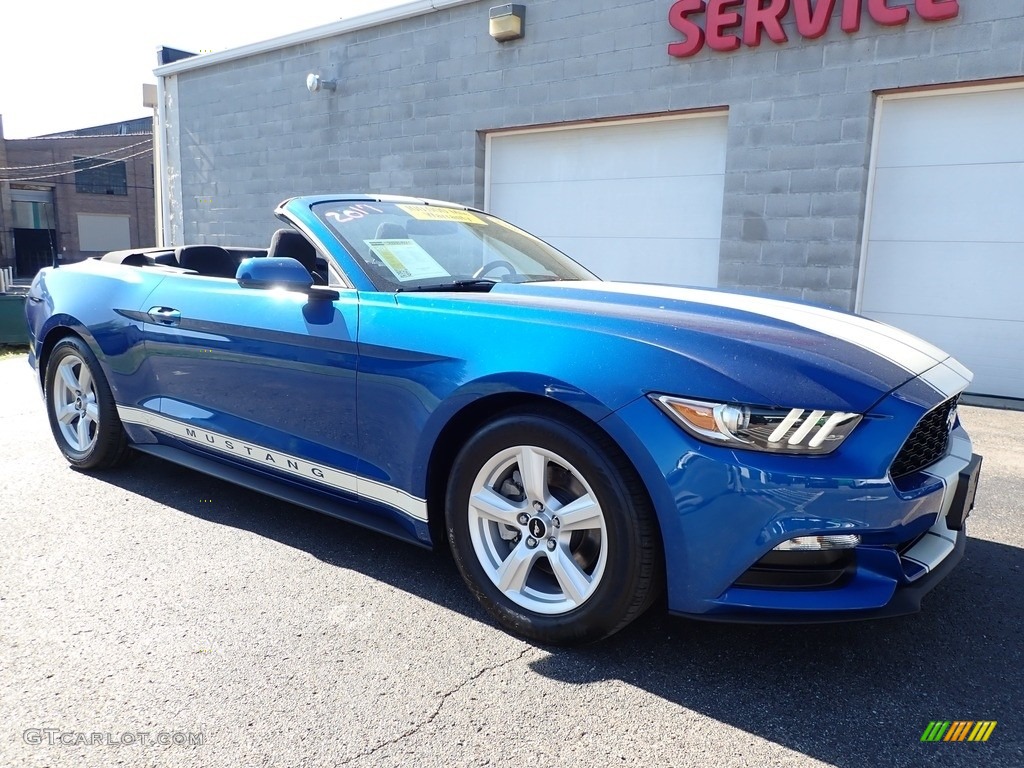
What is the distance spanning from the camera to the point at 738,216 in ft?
27.3

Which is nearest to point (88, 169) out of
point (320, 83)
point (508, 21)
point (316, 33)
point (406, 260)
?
point (316, 33)

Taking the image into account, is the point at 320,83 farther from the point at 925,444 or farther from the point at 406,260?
the point at 925,444

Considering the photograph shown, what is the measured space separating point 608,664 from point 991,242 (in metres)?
6.84

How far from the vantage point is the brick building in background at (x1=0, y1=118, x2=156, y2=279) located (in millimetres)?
46000

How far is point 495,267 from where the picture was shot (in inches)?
138

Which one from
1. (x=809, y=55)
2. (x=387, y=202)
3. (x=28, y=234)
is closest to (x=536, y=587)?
(x=387, y=202)

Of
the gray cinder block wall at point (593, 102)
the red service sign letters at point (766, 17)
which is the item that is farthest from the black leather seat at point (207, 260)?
the red service sign letters at point (766, 17)

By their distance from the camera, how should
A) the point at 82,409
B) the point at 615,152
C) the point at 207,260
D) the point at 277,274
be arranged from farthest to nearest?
the point at 615,152 < the point at 207,260 < the point at 82,409 < the point at 277,274

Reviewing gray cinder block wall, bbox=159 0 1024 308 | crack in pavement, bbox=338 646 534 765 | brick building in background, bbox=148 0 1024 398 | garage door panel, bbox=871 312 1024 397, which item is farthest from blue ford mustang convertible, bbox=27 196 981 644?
garage door panel, bbox=871 312 1024 397

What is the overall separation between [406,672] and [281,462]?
118 centimetres

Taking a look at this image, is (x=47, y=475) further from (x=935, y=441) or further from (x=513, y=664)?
(x=935, y=441)

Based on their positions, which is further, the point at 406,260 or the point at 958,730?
the point at 406,260

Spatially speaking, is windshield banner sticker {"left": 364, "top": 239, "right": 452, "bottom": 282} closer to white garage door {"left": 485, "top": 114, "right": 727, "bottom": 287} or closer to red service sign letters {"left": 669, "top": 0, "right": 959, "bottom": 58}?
white garage door {"left": 485, "top": 114, "right": 727, "bottom": 287}

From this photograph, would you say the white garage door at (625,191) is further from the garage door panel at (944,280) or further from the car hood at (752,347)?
the car hood at (752,347)
